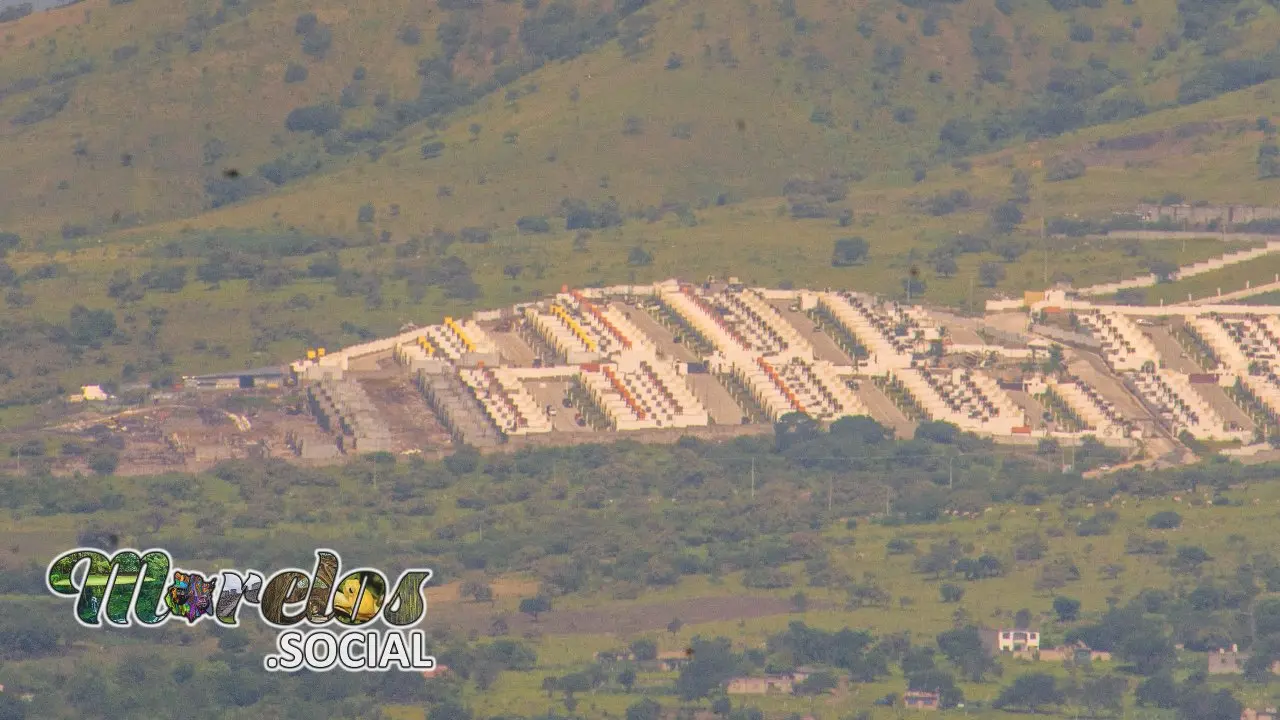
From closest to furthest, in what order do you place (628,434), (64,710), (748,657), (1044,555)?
(64,710) → (748,657) → (1044,555) → (628,434)

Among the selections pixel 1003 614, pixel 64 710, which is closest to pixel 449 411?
pixel 1003 614

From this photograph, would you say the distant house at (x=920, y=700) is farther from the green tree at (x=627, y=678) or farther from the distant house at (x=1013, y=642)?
the green tree at (x=627, y=678)

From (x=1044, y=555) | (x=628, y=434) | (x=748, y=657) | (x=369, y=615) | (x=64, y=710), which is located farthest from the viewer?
(x=628, y=434)

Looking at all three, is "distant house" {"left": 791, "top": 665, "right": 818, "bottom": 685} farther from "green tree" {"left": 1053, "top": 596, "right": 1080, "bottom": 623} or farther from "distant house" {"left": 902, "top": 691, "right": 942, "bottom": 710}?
"green tree" {"left": 1053, "top": 596, "right": 1080, "bottom": 623}

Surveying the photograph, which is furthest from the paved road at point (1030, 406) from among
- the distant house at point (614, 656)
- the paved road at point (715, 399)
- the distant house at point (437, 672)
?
the distant house at point (437, 672)

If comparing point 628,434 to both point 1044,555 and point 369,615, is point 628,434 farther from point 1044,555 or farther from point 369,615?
point 369,615

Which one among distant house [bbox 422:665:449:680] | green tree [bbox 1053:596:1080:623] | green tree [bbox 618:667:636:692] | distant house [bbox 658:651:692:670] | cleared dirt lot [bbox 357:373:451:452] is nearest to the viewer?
green tree [bbox 618:667:636:692]

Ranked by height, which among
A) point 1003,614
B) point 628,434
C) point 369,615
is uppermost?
point 628,434

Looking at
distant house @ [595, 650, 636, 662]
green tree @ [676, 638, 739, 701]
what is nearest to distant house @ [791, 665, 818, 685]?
green tree @ [676, 638, 739, 701]
